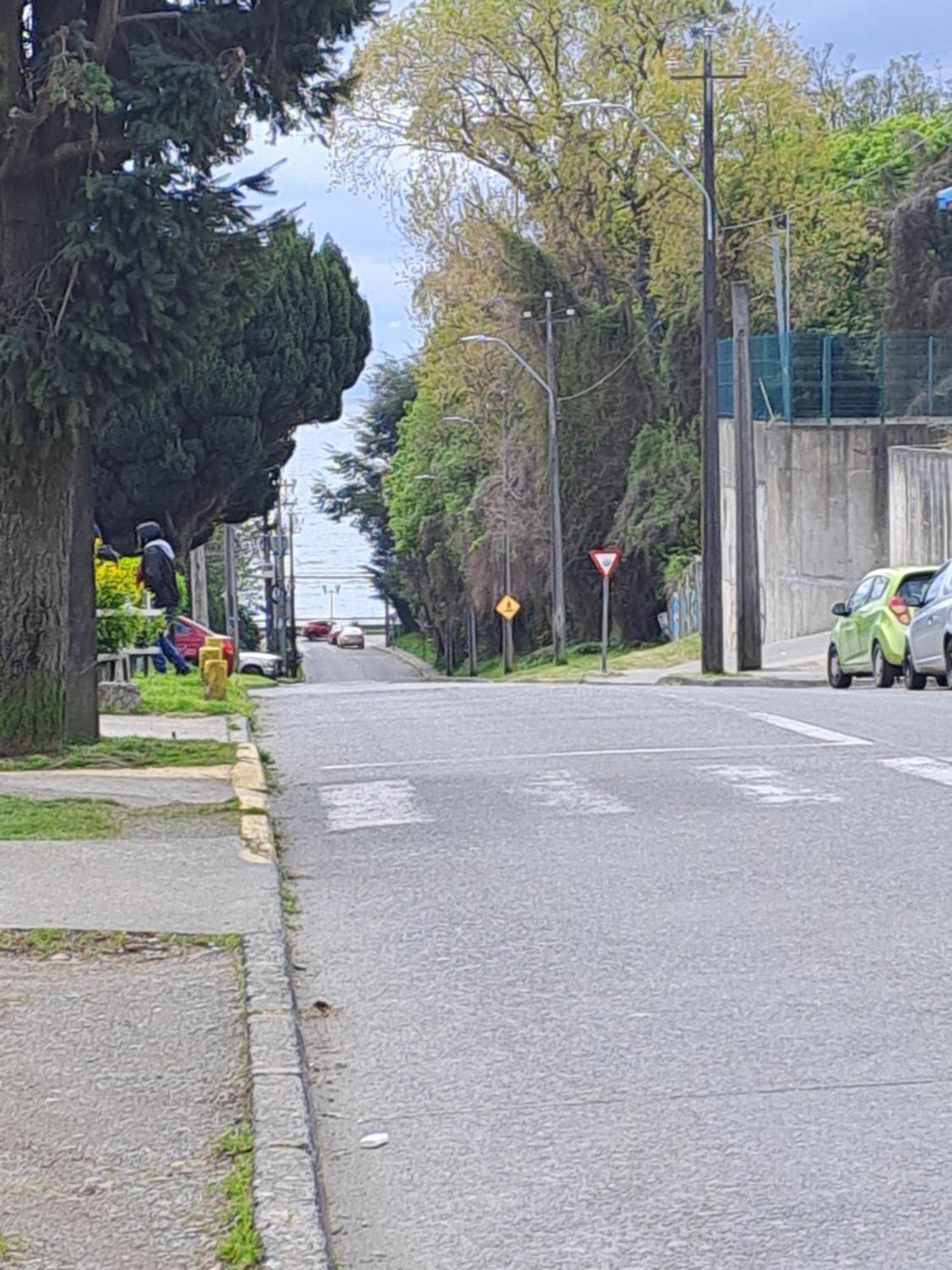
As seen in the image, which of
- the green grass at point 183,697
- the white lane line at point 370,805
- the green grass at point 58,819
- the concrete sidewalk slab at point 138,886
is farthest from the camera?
the green grass at point 183,697

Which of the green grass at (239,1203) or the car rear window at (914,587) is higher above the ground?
the car rear window at (914,587)

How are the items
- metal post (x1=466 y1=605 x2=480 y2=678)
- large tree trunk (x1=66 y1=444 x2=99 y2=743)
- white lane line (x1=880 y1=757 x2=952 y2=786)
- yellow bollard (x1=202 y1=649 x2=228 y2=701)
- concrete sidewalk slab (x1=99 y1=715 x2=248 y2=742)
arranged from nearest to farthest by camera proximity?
white lane line (x1=880 y1=757 x2=952 y2=786)
large tree trunk (x1=66 y1=444 x2=99 y2=743)
concrete sidewalk slab (x1=99 y1=715 x2=248 y2=742)
yellow bollard (x1=202 y1=649 x2=228 y2=701)
metal post (x1=466 y1=605 x2=480 y2=678)

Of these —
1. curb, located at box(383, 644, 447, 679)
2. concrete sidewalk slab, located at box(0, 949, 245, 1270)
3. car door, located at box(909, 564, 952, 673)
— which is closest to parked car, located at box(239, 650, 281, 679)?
curb, located at box(383, 644, 447, 679)

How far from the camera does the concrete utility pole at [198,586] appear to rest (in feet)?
137

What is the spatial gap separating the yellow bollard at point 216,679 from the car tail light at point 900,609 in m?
7.81

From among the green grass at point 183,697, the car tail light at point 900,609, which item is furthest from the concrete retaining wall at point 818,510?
the green grass at point 183,697

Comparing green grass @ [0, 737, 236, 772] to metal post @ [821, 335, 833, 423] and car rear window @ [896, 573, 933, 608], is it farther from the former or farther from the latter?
metal post @ [821, 335, 833, 423]

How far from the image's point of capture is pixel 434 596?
72.4 metres

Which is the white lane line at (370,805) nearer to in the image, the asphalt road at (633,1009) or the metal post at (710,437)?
the asphalt road at (633,1009)

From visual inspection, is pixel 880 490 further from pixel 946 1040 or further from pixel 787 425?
pixel 946 1040

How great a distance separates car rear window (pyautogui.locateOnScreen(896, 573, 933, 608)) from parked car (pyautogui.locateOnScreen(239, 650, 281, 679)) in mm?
24275

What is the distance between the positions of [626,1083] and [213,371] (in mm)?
29953

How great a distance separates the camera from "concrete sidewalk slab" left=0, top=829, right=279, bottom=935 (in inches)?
304

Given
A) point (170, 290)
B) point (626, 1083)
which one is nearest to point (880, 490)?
point (170, 290)
